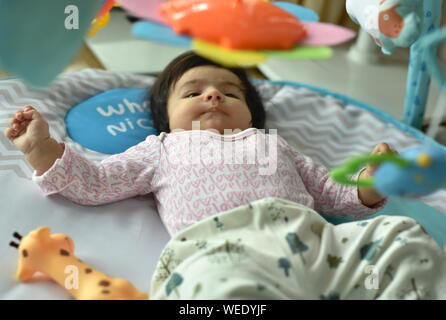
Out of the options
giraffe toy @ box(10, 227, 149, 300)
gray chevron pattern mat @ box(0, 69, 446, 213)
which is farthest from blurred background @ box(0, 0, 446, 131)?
giraffe toy @ box(10, 227, 149, 300)

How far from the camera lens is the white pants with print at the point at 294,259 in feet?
2.28

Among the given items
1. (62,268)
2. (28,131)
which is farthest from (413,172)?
(28,131)

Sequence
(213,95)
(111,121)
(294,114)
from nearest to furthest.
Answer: (213,95), (111,121), (294,114)

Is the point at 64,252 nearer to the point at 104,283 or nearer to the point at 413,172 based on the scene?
the point at 104,283

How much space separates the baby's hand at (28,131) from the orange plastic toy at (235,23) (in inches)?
18.4

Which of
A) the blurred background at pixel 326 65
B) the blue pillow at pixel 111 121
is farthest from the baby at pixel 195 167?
the blurred background at pixel 326 65

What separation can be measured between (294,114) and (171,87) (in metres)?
0.35

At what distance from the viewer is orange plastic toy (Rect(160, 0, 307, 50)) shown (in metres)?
0.49

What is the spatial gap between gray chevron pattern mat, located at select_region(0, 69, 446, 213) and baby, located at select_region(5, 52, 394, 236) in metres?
0.18

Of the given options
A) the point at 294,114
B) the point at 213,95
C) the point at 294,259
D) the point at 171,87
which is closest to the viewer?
the point at 294,259

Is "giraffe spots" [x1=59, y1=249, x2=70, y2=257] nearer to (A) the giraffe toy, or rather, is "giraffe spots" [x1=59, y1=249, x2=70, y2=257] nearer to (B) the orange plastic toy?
(A) the giraffe toy

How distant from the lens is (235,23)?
0.49m

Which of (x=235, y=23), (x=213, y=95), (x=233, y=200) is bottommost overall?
(x=233, y=200)
